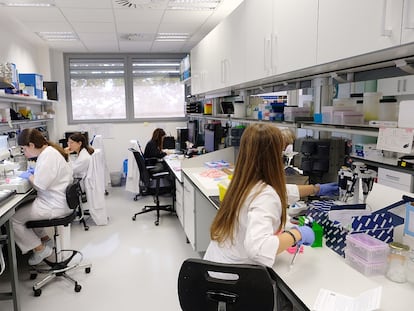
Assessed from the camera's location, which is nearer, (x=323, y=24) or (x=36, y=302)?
(x=323, y=24)

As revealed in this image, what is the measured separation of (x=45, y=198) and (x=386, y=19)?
2.72m

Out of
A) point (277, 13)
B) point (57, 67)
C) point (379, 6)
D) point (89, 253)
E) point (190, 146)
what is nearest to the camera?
point (379, 6)

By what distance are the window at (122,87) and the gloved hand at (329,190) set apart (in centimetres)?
508

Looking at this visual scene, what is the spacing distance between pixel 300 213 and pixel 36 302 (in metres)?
2.10

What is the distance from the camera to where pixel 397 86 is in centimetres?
174

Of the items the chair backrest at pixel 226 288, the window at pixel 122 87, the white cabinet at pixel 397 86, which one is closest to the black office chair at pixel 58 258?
the chair backrest at pixel 226 288

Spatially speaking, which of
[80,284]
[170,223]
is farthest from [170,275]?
[170,223]

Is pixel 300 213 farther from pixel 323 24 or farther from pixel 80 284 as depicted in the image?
pixel 80 284

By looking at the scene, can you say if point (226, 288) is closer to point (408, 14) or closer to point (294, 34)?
point (408, 14)

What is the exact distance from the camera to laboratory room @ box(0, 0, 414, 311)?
4.22ft

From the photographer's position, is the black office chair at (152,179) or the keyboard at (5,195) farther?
the black office chair at (152,179)

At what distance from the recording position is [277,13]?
2.08m

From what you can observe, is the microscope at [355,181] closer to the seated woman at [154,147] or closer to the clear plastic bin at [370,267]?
the clear plastic bin at [370,267]

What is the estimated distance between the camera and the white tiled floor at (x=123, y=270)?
255 cm
